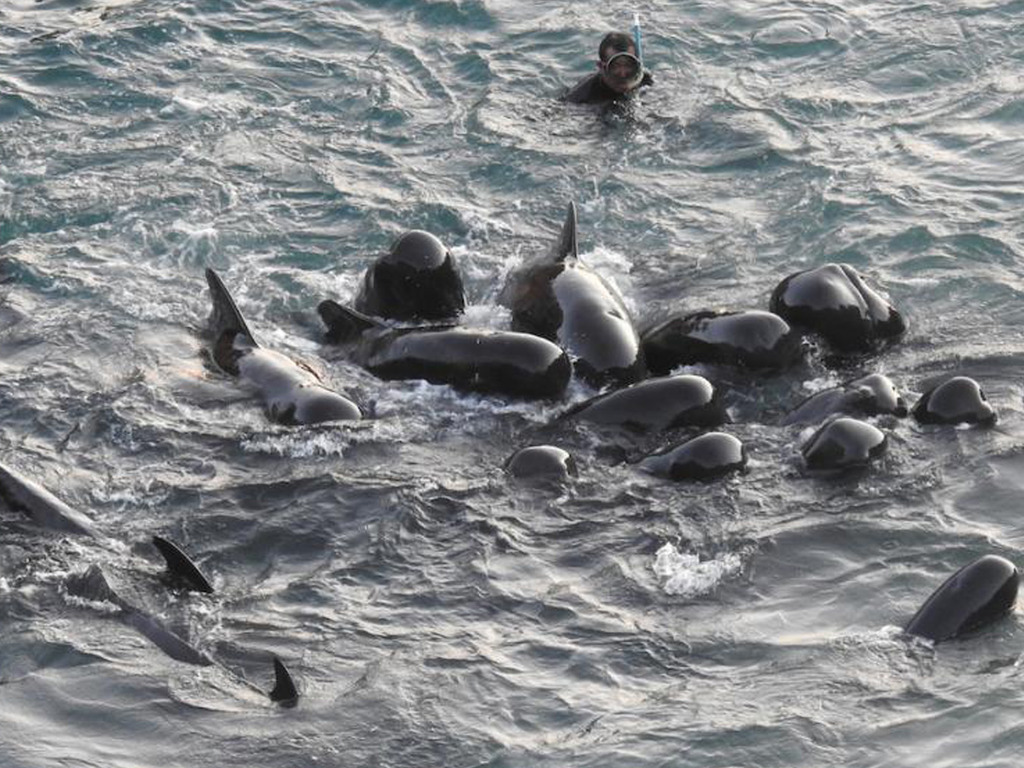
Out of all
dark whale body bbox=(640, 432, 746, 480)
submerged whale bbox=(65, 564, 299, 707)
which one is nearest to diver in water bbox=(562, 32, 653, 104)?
dark whale body bbox=(640, 432, 746, 480)

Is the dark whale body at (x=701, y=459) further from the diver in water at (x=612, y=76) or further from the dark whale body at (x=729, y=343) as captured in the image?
the diver in water at (x=612, y=76)

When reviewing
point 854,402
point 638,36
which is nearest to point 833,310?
point 854,402

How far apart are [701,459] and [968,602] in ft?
6.62

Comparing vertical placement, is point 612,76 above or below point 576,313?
above

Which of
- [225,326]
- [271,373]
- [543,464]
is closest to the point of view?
[543,464]

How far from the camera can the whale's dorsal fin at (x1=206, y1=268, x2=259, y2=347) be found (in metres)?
11.9

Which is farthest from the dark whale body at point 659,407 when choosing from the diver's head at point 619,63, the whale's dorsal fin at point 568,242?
the diver's head at point 619,63

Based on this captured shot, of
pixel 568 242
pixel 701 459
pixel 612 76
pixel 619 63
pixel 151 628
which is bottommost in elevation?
pixel 151 628

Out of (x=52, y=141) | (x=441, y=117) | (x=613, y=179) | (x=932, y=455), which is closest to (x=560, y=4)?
(x=441, y=117)

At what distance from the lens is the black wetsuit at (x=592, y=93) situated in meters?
15.9

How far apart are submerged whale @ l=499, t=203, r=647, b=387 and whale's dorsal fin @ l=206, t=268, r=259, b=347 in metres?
1.81

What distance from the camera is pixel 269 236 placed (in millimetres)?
13852

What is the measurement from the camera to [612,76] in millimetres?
15633

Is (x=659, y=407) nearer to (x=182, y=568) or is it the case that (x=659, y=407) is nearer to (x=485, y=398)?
(x=485, y=398)
